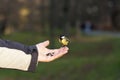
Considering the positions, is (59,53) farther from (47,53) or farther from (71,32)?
(71,32)

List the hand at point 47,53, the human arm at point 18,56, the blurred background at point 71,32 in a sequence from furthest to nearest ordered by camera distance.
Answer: the blurred background at point 71,32, the hand at point 47,53, the human arm at point 18,56

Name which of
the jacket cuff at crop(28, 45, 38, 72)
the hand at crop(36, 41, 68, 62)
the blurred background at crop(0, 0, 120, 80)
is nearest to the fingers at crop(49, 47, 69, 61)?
the hand at crop(36, 41, 68, 62)

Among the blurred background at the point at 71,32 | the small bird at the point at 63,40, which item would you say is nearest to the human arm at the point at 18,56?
the small bird at the point at 63,40

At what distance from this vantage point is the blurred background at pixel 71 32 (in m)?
17.2

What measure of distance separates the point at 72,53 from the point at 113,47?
2265 mm

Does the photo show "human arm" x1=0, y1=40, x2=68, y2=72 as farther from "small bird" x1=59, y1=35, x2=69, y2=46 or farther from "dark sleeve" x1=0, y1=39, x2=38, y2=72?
→ "small bird" x1=59, y1=35, x2=69, y2=46

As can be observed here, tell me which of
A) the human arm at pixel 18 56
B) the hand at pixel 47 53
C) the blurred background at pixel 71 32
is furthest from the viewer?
the blurred background at pixel 71 32

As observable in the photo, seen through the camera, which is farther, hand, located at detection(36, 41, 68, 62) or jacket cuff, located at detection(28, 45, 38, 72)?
hand, located at detection(36, 41, 68, 62)

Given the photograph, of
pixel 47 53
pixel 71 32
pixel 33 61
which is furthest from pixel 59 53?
pixel 71 32

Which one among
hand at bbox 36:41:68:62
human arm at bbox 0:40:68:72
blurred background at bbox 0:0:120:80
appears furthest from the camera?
blurred background at bbox 0:0:120:80

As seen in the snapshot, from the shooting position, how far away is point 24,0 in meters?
41.4

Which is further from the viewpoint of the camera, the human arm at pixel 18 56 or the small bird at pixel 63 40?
the small bird at pixel 63 40

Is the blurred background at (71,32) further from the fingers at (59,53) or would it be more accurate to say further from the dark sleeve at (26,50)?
the dark sleeve at (26,50)

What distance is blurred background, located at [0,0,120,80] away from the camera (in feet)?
56.3
